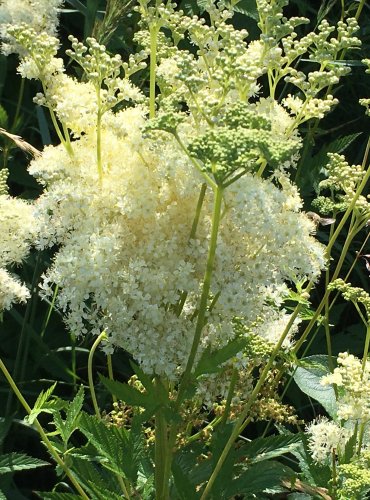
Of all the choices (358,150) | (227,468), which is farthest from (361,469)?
(358,150)

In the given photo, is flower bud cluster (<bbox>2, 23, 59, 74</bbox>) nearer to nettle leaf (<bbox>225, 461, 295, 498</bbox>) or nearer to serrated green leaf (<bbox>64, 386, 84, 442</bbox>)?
serrated green leaf (<bbox>64, 386, 84, 442</bbox>)

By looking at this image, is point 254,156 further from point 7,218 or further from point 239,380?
point 239,380

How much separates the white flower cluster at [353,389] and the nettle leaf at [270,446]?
14 centimetres

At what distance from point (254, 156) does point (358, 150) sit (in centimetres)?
223

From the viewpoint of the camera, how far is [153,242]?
1.43 meters

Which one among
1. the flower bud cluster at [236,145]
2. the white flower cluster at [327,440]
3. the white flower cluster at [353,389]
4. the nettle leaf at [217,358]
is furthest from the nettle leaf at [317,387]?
the flower bud cluster at [236,145]

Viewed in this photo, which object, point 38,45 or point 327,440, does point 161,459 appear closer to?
point 327,440

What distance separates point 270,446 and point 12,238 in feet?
2.32

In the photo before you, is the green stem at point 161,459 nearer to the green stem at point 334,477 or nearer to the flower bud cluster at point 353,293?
the green stem at point 334,477

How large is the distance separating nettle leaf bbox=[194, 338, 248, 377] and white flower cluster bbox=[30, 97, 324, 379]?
38 millimetres

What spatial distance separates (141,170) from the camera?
1479mm

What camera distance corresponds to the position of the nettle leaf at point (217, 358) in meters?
1.49

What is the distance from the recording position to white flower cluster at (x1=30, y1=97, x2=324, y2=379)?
143cm

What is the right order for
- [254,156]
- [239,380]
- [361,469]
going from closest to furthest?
[254,156] → [361,469] → [239,380]
